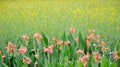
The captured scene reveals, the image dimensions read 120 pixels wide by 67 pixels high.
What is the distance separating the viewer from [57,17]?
8812 mm

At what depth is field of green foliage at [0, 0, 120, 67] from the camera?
333cm

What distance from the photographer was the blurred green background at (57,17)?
6801 millimetres

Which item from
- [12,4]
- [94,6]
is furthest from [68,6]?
[12,4]

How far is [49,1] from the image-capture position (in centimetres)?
1216

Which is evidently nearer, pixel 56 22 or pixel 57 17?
pixel 56 22

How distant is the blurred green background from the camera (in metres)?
6.80

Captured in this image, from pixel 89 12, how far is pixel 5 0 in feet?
11.5

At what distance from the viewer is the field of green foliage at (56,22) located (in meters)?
3.33

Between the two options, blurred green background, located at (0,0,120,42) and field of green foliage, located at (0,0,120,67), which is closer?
field of green foliage, located at (0,0,120,67)

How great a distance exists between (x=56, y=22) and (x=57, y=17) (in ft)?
2.82

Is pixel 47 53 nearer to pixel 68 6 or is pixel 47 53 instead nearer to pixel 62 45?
pixel 62 45

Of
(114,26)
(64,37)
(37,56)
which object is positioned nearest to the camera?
(37,56)

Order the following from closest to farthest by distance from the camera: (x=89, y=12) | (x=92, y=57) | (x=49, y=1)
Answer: (x=92, y=57)
(x=89, y=12)
(x=49, y=1)

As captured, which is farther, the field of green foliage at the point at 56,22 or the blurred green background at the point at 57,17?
the blurred green background at the point at 57,17
